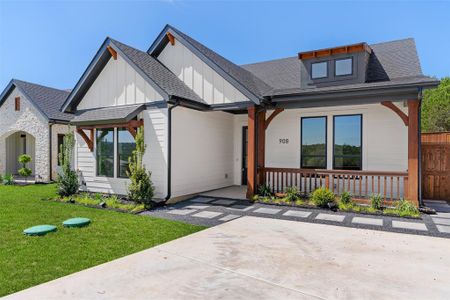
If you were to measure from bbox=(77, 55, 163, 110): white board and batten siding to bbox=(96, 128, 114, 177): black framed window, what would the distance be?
1.12 metres

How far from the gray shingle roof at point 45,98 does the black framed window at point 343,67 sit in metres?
13.5

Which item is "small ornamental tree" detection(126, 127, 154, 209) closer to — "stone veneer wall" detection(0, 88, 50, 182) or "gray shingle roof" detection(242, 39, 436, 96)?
"gray shingle roof" detection(242, 39, 436, 96)

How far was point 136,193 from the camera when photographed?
26.6 ft

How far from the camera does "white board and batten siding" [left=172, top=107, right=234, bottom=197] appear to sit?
905 cm

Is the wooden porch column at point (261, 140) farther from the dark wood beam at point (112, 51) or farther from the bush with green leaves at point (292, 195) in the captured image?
the dark wood beam at point (112, 51)

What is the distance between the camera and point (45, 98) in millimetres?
15852

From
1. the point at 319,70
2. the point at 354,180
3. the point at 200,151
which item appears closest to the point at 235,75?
the point at 200,151

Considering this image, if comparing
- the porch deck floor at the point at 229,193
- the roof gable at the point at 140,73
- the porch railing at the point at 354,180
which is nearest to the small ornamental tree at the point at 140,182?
the roof gable at the point at 140,73

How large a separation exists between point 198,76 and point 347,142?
604cm

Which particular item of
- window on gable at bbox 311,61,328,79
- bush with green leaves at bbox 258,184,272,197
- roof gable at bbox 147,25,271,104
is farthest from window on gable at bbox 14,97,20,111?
window on gable at bbox 311,61,328,79

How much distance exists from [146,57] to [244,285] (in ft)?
31.8

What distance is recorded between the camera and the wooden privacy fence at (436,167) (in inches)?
347

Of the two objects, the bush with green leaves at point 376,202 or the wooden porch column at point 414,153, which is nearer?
the wooden porch column at point 414,153

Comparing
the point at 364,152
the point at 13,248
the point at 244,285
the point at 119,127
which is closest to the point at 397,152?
the point at 364,152
